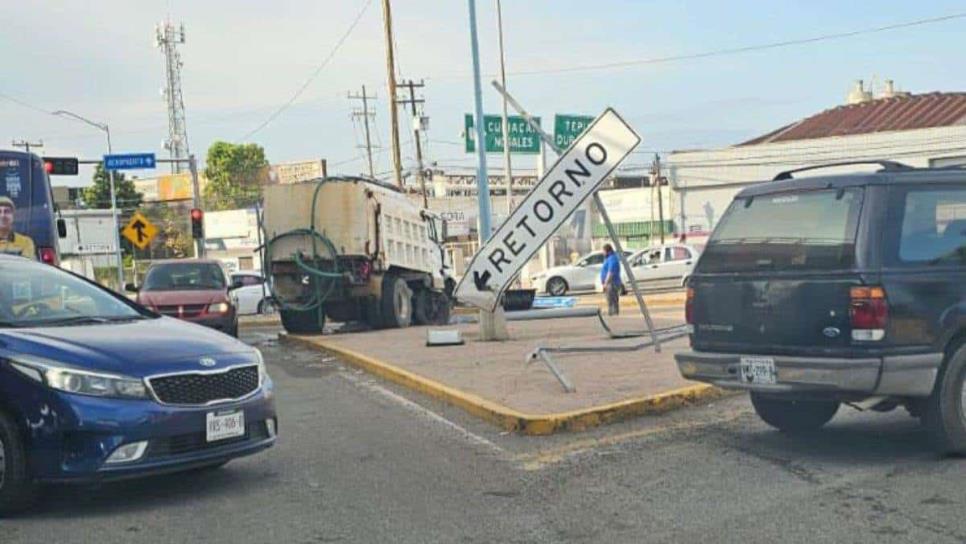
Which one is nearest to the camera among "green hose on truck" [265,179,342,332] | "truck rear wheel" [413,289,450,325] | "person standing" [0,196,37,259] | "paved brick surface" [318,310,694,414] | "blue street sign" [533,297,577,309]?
"paved brick surface" [318,310,694,414]

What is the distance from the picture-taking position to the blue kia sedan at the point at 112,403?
20.4 ft

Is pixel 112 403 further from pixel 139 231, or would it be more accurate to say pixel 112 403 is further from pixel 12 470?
pixel 139 231

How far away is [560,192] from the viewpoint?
37.4 ft

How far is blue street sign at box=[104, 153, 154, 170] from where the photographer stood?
3556cm

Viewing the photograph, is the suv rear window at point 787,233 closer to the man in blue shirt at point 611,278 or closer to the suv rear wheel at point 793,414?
the suv rear wheel at point 793,414

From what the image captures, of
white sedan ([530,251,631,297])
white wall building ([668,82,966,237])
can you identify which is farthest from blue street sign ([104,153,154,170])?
white wall building ([668,82,966,237])

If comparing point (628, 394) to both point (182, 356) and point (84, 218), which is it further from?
point (84, 218)

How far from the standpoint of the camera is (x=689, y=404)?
32.2 ft

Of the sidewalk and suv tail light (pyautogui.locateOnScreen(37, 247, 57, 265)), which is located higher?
suv tail light (pyautogui.locateOnScreen(37, 247, 57, 265))

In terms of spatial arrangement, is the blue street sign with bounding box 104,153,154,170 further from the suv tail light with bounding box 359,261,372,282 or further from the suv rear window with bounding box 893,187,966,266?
the suv rear window with bounding box 893,187,966,266

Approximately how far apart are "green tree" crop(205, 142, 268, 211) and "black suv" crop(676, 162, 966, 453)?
90.0 m

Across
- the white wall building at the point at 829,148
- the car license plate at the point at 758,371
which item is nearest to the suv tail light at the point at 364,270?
the car license plate at the point at 758,371

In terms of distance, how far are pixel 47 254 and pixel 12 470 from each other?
424 inches

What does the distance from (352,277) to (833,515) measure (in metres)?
14.1
